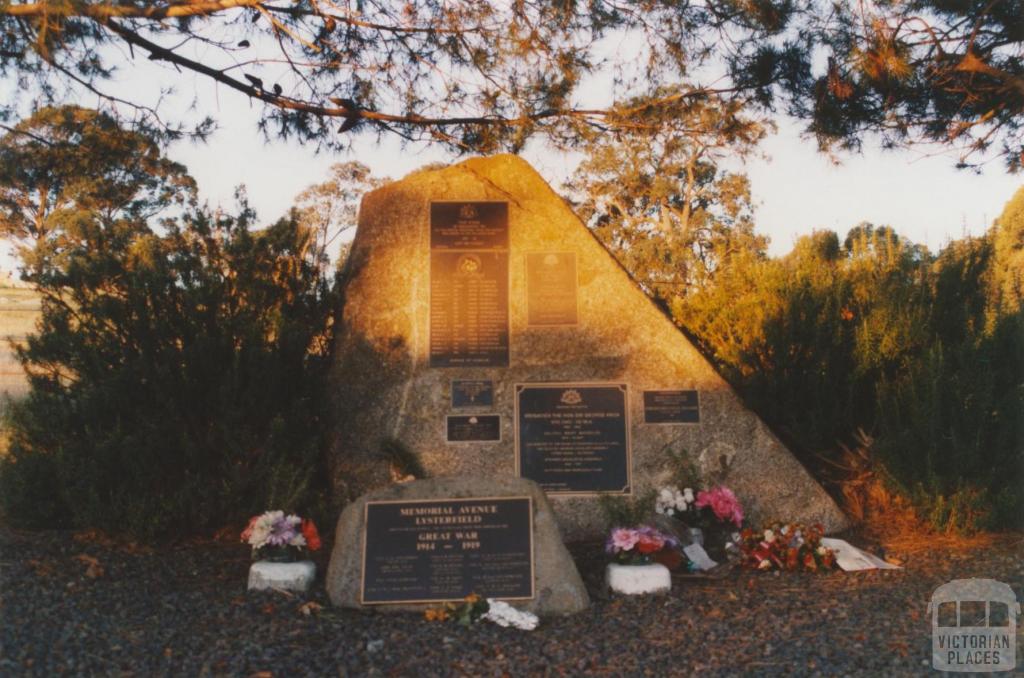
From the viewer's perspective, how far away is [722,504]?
596 centimetres

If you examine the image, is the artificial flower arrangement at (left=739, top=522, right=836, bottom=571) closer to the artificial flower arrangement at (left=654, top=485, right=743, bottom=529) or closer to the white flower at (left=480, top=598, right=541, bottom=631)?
the artificial flower arrangement at (left=654, top=485, right=743, bottom=529)

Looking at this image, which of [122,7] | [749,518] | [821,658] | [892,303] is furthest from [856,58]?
[122,7]

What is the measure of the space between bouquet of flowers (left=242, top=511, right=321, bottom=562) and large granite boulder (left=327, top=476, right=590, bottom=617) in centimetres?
28

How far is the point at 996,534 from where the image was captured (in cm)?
622

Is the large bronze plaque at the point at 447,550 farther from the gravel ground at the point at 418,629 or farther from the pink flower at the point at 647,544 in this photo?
the pink flower at the point at 647,544

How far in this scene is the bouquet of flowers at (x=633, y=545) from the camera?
5141 mm

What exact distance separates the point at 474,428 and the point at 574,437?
705mm

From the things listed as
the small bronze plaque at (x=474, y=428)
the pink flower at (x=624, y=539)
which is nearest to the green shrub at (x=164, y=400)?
the small bronze plaque at (x=474, y=428)

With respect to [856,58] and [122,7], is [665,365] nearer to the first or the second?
[856,58]

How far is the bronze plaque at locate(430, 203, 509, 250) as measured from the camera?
21.4ft

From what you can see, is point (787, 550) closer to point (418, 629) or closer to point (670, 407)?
point (670, 407)

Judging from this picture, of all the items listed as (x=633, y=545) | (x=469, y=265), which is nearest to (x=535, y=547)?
(x=633, y=545)

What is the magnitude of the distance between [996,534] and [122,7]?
262 inches

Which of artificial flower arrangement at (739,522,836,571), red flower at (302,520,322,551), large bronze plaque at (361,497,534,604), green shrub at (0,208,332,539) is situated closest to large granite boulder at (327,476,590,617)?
large bronze plaque at (361,497,534,604)
